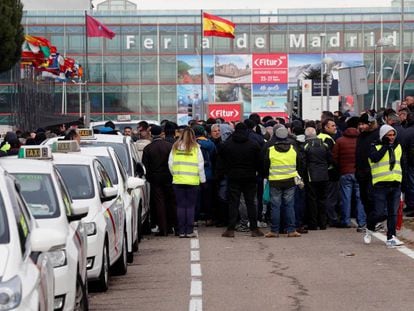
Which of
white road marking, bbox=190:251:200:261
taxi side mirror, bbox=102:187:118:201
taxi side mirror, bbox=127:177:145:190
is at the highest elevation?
taxi side mirror, bbox=102:187:118:201

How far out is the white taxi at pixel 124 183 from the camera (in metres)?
15.3

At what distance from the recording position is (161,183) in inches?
795

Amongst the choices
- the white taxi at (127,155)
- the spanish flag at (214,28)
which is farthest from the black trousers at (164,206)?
the spanish flag at (214,28)

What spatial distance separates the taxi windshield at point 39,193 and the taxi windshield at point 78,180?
2.35m

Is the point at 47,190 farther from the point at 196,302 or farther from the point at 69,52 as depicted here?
the point at 69,52

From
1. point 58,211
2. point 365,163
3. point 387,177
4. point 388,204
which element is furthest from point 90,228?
point 365,163

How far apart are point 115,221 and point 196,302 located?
83.6 inches

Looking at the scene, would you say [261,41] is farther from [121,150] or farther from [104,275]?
[104,275]

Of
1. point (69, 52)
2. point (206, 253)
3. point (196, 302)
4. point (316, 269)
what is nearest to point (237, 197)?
point (206, 253)

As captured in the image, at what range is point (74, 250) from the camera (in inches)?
381

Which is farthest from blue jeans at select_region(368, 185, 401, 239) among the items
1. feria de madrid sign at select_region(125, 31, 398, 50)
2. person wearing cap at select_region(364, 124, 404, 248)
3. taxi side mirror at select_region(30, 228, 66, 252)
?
feria de madrid sign at select_region(125, 31, 398, 50)

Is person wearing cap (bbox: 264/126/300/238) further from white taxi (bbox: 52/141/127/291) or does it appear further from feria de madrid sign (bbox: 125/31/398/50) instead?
feria de madrid sign (bbox: 125/31/398/50)

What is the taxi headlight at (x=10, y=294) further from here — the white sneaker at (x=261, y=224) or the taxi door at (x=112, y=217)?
the white sneaker at (x=261, y=224)

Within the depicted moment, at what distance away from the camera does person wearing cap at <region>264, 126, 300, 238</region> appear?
18.9m
